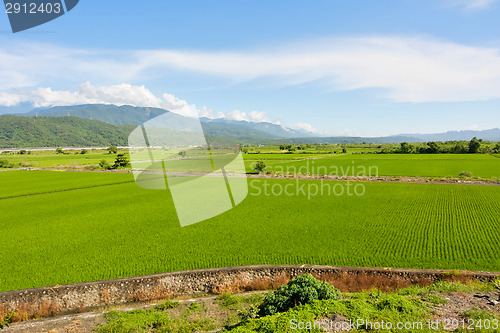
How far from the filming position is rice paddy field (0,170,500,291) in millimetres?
14102

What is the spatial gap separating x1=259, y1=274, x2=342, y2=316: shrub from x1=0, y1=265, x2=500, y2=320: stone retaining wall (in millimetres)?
3444

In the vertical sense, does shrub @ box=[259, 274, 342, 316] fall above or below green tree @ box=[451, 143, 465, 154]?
below

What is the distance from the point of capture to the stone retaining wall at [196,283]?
1168 cm

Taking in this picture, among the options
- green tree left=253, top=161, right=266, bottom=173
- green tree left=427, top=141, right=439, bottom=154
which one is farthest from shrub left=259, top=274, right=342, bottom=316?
green tree left=427, top=141, right=439, bottom=154

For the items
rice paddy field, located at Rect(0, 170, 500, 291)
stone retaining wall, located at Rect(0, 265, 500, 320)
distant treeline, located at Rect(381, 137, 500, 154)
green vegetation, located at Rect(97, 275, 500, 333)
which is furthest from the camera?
distant treeline, located at Rect(381, 137, 500, 154)

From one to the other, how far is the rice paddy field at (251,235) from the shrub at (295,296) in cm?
515

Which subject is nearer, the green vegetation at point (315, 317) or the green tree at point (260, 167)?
the green vegetation at point (315, 317)

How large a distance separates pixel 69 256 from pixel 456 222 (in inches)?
1085

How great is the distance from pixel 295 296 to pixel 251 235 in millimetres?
9791

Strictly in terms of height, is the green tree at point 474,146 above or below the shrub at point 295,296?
above

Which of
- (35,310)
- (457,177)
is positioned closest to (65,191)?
(35,310)

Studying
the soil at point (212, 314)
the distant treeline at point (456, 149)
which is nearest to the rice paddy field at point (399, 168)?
the distant treeline at point (456, 149)

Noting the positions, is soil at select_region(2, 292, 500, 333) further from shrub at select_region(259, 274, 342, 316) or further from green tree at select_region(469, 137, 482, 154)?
green tree at select_region(469, 137, 482, 154)

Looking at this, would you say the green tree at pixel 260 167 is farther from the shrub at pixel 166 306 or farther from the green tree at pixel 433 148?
the green tree at pixel 433 148
